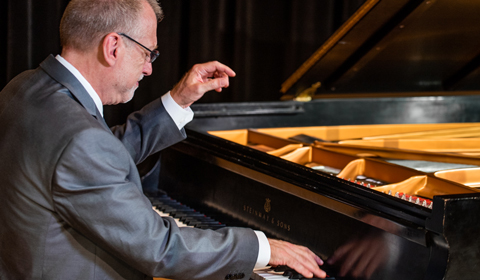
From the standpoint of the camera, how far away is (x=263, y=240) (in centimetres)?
154

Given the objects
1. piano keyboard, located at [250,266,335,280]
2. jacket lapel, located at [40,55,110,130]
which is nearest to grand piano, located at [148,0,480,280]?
piano keyboard, located at [250,266,335,280]

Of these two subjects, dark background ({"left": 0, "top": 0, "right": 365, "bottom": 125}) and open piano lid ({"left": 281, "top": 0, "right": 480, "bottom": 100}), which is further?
dark background ({"left": 0, "top": 0, "right": 365, "bottom": 125})

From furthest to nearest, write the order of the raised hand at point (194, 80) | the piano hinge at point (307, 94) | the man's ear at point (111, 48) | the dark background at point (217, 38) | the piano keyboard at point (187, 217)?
the dark background at point (217, 38), the piano hinge at point (307, 94), the raised hand at point (194, 80), the piano keyboard at point (187, 217), the man's ear at point (111, 48)

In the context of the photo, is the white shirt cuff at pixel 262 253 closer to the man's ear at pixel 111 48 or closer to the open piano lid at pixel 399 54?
the man's ear at pixel 111 48

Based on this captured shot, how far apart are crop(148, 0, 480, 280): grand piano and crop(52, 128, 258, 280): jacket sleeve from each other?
33 cm

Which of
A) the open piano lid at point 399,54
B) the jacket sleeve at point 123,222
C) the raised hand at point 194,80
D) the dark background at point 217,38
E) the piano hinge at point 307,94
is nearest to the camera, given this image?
the jacket sleeve at point 123,222

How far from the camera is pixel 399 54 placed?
2807mm

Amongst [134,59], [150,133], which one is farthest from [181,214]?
[134,59]

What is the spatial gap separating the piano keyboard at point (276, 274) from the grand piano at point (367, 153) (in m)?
0.14

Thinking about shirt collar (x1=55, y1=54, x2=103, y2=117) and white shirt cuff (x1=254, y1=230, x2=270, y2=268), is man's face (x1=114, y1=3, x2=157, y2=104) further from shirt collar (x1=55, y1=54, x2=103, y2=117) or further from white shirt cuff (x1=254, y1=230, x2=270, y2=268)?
white shirt cuff (x1=254, y1=230, x2=270, y2=268)

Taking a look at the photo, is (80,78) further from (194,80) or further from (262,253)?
(262,253)

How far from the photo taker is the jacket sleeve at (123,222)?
1360 millimetres

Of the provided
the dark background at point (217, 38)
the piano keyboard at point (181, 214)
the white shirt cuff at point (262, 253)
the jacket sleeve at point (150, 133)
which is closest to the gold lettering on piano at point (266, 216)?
the piano keyboard at point (181, 214)

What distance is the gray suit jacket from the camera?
1.37 metres
